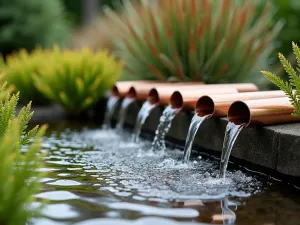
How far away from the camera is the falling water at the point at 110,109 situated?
744 cm

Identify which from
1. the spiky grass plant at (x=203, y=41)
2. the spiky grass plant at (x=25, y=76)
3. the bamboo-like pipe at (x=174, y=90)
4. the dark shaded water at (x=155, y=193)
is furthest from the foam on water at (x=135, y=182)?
the spiky grass plant at (x=25, y=76)

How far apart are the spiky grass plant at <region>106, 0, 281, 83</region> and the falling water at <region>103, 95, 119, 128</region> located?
67 centimetres

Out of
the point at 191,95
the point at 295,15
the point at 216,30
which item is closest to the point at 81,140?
the point at 191,95

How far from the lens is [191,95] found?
17.5ft

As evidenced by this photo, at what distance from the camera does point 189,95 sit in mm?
5316

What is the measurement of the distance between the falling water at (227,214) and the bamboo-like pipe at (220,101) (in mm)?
1463

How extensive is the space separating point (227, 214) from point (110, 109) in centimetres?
447

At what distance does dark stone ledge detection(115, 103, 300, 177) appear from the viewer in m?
3.81

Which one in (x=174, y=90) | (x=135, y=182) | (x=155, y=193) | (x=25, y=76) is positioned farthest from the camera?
(x=25, y=76)

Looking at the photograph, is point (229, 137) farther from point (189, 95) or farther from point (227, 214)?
point (227, 214)

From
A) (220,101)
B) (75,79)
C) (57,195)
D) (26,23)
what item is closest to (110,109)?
(75,79)

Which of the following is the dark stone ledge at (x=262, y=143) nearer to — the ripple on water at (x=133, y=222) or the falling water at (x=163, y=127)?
the falling water at (x=163, y=127)

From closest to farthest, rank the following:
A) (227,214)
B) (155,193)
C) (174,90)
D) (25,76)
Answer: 1. (227,214)
2. (155,193)
3. (174,90)
4. (25,76)

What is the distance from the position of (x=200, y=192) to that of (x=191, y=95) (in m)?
1.88
